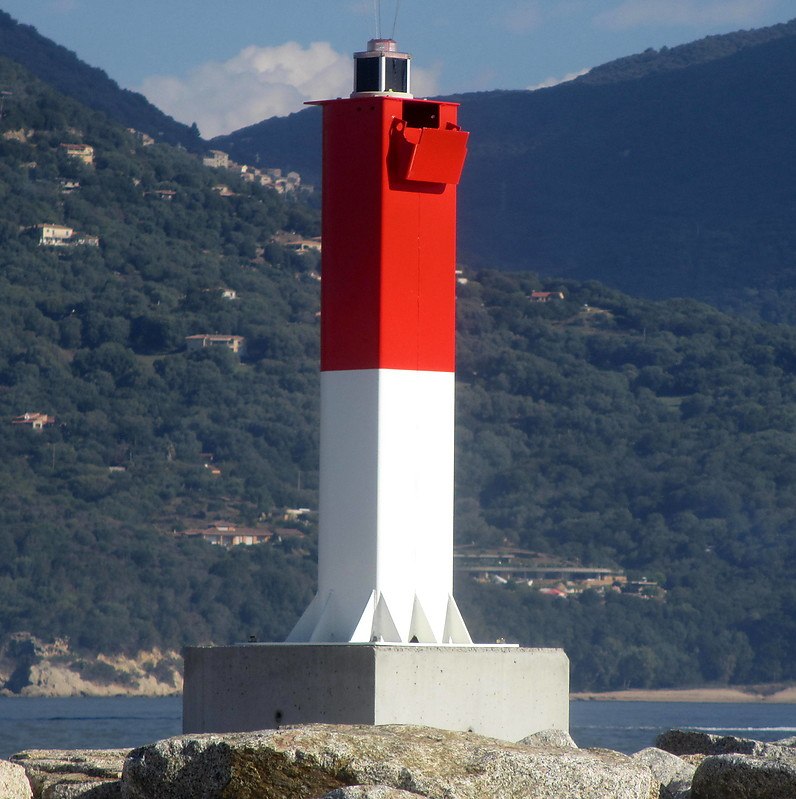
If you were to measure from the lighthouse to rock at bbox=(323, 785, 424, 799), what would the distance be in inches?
229

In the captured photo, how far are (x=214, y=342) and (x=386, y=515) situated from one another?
382 feet

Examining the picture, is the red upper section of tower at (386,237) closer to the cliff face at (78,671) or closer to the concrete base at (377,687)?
the concrete base at (377,687)

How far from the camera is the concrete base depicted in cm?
1434

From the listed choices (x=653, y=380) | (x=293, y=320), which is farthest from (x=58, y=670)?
(x=653, y=380)

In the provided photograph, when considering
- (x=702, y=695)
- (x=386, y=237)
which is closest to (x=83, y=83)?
(x=702, y=695)

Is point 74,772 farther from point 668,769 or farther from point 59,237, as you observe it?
point 59,237

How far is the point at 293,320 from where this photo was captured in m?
138

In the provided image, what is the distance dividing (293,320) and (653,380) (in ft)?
81.6

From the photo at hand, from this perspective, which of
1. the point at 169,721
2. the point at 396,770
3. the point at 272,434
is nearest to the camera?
the point at 396,770

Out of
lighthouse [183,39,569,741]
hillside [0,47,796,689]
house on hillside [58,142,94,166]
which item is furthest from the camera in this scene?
house on hillside [58,142,94,166]

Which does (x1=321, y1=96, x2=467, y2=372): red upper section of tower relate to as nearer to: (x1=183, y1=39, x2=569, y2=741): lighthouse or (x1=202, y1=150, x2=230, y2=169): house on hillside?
(x1=183, y1=39, x2=569, y2=741): lighthouse

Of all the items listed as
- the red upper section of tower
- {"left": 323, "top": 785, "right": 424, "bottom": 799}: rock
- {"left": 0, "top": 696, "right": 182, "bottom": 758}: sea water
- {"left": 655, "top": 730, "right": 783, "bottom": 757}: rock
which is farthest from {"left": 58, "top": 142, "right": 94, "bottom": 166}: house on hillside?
{"left": 323, "top": 785, "right": 424, "bottom": 799}: rock

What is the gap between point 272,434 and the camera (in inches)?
4823

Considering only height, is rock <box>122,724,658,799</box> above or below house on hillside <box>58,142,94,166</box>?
below
